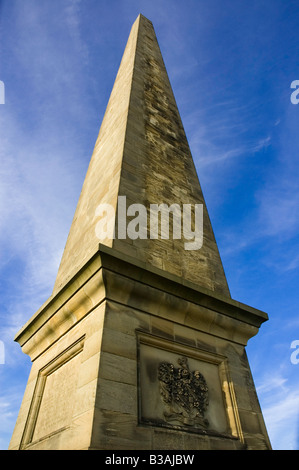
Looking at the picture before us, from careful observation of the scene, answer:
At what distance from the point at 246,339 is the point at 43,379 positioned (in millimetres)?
3605

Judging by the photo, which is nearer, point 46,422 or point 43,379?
point 46,422

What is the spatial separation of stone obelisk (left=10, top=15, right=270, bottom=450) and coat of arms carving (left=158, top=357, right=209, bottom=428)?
0.05ft

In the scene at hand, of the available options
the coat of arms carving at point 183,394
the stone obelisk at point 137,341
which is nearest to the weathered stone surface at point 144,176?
the stone obelisk at point 137,341

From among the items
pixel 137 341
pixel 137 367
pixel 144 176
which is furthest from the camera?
pixel 144 176

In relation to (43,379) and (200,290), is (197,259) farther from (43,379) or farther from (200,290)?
(43,379)

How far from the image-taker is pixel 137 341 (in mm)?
4734

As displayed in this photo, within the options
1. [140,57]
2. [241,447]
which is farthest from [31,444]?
[140,57]

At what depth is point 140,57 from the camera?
11797mm

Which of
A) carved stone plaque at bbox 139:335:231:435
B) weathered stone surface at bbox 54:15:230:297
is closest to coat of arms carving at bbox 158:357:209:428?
carved stone plaque at bbox 139:335:231:435

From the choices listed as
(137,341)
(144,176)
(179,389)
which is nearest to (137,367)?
(137,341)

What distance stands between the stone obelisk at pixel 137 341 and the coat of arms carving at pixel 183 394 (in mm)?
14

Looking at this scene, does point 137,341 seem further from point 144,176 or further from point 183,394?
point 144,176

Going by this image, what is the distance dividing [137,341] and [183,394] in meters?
0.99

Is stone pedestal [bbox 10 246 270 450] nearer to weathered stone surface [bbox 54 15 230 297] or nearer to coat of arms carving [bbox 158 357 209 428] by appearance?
coat of arms carving [bbox 158 357 209 428]
